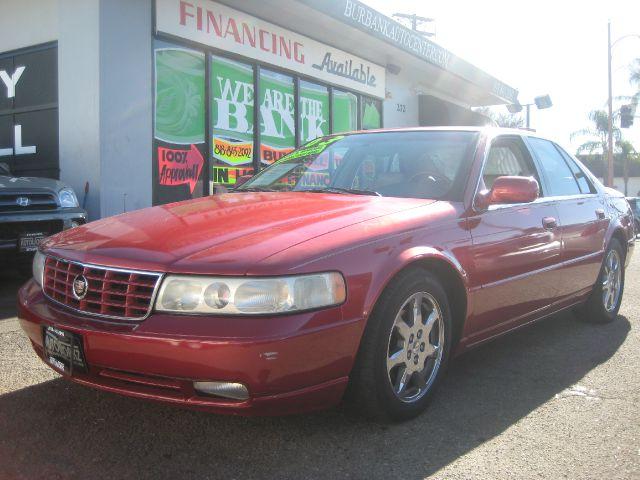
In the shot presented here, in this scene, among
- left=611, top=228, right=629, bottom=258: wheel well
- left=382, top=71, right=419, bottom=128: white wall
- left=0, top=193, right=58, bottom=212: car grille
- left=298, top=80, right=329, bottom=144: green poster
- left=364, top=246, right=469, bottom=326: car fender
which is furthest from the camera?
left=382, top=71, right=419, bottom=128: white wall

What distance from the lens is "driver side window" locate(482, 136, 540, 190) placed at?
3.73 metres

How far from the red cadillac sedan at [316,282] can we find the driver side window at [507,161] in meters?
0.02

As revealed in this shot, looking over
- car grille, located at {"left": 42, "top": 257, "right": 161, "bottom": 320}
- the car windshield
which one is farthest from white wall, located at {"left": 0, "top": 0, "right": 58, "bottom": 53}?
car grille, located at {"left": 42, "top": 257, "right": 161, "bottom": 320}

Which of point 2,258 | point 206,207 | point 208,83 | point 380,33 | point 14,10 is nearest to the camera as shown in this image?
point 206,207

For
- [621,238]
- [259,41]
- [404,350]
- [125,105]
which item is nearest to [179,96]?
[125,105]

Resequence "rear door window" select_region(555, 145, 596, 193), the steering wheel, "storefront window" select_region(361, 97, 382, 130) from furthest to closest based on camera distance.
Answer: "storefront window" select_region(361, 97, 382, 130) < "rear door window" select_region(555, 145, 596, 193) < the steering wheel

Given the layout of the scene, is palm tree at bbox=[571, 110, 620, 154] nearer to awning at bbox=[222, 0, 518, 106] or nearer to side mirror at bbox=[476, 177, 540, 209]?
awning at bbox=[222, 0, 518, 106]

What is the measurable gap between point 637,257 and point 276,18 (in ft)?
23.2

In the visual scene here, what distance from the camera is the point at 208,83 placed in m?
9.37

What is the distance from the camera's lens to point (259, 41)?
1022 cm

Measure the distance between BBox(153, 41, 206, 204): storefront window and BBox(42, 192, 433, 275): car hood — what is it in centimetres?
548

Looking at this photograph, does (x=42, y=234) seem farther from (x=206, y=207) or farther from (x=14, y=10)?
(x=14, y=10)

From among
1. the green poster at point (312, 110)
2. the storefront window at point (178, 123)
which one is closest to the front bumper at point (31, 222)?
the storefront window at point (178, 123)

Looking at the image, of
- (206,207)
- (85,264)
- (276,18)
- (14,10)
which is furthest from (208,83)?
(85,264)
